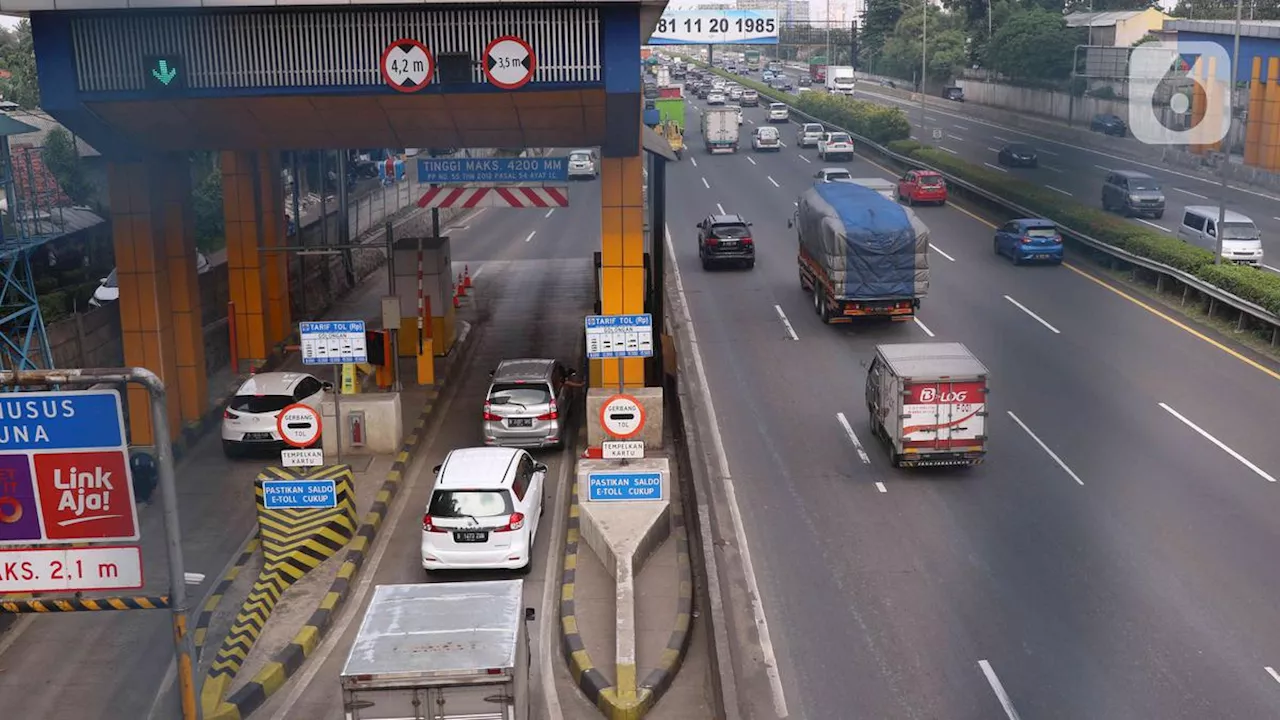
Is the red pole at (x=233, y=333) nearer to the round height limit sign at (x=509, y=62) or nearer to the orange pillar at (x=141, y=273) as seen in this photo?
the orange pillar at (x=141, y=273)

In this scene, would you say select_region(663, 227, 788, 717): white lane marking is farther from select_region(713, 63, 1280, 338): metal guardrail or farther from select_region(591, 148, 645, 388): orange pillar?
select_region(713, 63, 1280, 338): metal guardrail

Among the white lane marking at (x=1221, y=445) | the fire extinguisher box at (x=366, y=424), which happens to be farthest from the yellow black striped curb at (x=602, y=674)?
the white lane marking at (x=1221, y=445)

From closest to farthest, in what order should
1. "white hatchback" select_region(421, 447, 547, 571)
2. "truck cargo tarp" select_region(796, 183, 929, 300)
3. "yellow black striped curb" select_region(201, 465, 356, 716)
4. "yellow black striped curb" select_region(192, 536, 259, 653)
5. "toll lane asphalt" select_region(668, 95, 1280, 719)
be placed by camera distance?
"toll lane asphalt" select_region(668, 95, 1280, 719)
"yellow black striped curb" select_region(201, 465, 356, 716)
"yellow black striped curb" select_region(192, 536, 259, 653)
"white hatchback" select_region(421, 447, 547, 571)
"truck cargo tarp" select_region(796, 183, 929, 300)

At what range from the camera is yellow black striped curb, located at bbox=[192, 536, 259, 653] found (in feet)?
51.9

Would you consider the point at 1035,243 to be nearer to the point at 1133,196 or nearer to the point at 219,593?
the point at 1133,196

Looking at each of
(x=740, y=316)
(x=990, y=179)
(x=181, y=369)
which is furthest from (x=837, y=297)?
(x=990, y=179)

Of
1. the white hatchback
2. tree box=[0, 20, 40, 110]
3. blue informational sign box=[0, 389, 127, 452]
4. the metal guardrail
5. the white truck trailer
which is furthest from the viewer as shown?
tree box=[0, 20, 40, 110]

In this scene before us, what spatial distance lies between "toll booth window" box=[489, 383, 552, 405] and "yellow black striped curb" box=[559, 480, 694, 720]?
4746mm

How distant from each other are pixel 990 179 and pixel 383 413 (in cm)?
3528

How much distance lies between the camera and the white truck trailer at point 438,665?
37.1 ft

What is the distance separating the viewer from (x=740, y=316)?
34281 mm

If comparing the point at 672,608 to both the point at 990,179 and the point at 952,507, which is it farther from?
the point at 990,179

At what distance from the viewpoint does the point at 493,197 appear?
2647 cm

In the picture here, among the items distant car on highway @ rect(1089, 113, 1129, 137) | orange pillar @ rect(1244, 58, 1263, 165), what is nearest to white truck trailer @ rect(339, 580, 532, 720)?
orange pillar @ rect(1244, 58, 1263, 165)
